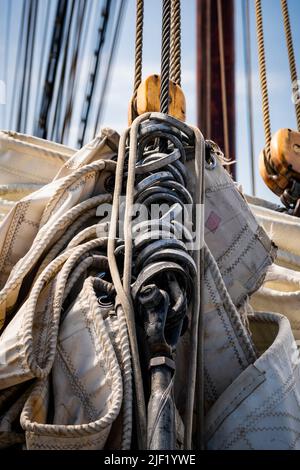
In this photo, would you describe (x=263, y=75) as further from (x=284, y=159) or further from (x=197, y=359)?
(x=197, y=359)

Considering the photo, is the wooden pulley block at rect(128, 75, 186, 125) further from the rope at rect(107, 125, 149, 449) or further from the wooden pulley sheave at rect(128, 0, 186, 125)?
the rope at rect(107, 125, 149, 449)

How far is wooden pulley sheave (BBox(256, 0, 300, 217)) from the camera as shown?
2.46 meters

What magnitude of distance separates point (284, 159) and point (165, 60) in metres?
1.12

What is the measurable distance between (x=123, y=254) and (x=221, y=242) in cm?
28

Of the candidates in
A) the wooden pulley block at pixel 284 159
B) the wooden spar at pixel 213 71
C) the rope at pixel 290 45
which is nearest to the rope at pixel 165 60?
the wooden pulley block at pixel 284 159

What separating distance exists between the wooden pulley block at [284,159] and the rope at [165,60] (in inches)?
42.0

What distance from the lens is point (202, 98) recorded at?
4.83m

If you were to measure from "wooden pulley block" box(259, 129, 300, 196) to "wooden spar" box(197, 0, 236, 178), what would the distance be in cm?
192

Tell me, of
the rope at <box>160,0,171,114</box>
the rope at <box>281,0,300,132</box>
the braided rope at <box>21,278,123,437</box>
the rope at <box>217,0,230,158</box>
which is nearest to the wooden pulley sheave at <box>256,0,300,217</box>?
the rope at <box>281,0,300,132</box>

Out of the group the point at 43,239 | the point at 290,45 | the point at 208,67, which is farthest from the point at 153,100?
the point at 208,67

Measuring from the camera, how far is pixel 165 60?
55.9 inches

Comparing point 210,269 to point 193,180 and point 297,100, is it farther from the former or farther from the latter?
point 297,100

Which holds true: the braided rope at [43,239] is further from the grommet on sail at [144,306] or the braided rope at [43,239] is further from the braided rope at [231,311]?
the braided rope at [231,311]

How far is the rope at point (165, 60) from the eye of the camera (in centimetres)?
140
